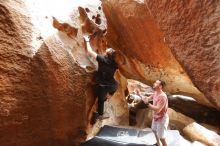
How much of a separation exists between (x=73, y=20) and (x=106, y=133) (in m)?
3.40

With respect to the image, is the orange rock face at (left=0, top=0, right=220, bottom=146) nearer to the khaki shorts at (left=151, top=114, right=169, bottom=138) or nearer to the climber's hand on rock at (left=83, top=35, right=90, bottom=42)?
the climber's hand on rock at (left=83, top=35, right=90, bottom=42)

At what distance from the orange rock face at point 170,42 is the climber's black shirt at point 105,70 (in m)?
1.30

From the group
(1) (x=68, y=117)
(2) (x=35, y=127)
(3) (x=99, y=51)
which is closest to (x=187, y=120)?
(3) (x=99, y=51)

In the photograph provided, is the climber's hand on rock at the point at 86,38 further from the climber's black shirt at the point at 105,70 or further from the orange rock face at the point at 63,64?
the climber's black shirt at the point at 105,70

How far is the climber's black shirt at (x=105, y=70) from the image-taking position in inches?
264

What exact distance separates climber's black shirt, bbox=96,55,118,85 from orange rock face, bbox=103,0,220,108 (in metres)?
1.30

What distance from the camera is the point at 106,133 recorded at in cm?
858

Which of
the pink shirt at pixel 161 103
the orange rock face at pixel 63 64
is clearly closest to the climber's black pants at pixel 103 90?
the orange rock face at pixel 63 64

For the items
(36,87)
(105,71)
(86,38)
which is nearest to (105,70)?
(105,71)

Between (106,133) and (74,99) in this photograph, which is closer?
(74,99)

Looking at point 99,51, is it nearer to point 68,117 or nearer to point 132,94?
point 68,117

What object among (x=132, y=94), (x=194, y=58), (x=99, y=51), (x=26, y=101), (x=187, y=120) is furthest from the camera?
(x=132, y=94)

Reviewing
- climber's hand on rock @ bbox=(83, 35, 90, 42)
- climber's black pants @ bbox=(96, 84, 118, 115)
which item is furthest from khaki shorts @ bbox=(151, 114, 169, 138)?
climber's hand on rock @ bbox=(83, 35, 90, 42)

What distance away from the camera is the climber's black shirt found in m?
6.70
